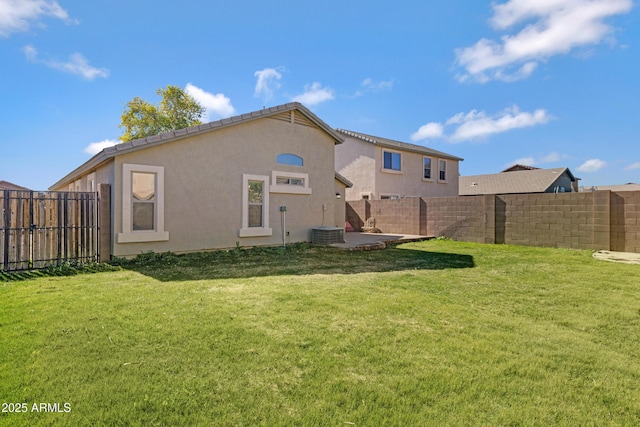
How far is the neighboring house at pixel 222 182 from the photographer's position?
845 cm

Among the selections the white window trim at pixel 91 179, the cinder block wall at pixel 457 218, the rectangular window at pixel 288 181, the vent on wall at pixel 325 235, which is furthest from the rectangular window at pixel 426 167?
the white window trim at pixel 91 179

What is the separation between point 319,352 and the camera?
116 inches

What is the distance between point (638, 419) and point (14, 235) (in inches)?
399

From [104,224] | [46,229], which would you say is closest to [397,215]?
[104,224]

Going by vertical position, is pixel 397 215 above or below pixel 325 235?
above

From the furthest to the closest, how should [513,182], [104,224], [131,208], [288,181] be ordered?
[513,182]
[288,181]
[131,208]
[104,224]

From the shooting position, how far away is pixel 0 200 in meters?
6.84

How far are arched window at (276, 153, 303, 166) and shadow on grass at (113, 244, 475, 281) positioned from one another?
3.12 meters

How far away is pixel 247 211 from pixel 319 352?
8064mm

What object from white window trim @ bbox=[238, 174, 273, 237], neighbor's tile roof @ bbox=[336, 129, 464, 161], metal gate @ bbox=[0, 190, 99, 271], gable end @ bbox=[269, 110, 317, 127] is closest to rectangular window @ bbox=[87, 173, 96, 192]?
metal gate @ bbox=[0, 190, 99, 271]

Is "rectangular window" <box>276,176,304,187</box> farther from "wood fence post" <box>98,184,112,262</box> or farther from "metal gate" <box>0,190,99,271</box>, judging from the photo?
"metal gate" <box>0,190,99,271</box>

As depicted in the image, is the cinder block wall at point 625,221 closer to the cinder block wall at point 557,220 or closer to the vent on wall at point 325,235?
the cinder block wall at point 557,220

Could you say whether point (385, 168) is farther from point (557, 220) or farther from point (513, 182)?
point (513, 182)

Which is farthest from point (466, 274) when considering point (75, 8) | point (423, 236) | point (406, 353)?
point (75, 8)
